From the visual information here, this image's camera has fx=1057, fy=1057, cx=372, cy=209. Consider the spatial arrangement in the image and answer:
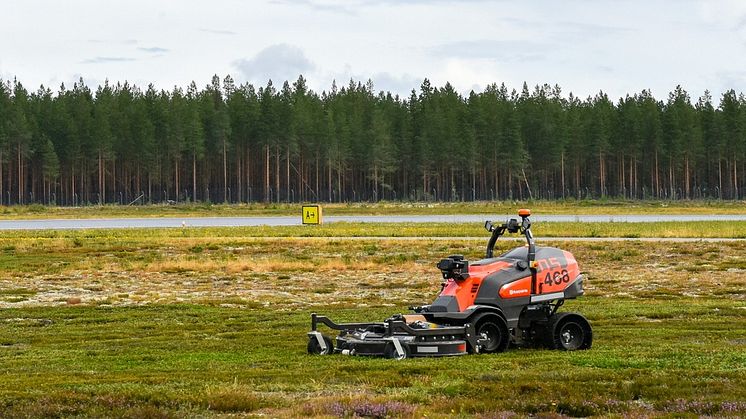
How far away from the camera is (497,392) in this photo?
12609mm

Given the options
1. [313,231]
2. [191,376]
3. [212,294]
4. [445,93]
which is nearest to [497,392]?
[191,376]

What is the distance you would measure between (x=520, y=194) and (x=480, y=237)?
342 feet

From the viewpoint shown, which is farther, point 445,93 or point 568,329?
point 445,93

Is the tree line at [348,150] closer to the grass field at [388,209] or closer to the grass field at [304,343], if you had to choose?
the grass field at [388,209]

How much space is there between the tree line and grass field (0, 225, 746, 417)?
100164 mm

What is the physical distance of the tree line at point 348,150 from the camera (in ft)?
473

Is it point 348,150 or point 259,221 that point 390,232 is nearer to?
point 259,221

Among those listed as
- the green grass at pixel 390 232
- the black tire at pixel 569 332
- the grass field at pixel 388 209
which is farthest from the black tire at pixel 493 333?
the grass field at pixel 388 209

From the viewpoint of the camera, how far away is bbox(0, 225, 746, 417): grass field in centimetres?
1212

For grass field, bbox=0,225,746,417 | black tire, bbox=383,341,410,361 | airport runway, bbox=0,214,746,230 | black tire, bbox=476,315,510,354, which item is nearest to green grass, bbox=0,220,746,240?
airport runway, bbox=0,214,746,230

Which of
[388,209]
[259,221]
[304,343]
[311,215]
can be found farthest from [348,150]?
[304,343]

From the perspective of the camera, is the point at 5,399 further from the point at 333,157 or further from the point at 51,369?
the point at 333,157

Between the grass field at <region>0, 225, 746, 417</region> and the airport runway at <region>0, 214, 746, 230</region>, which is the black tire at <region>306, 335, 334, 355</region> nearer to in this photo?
the grass field at <region>0, 225, 746, 417</region>

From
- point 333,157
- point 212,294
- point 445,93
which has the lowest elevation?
point 212,294
